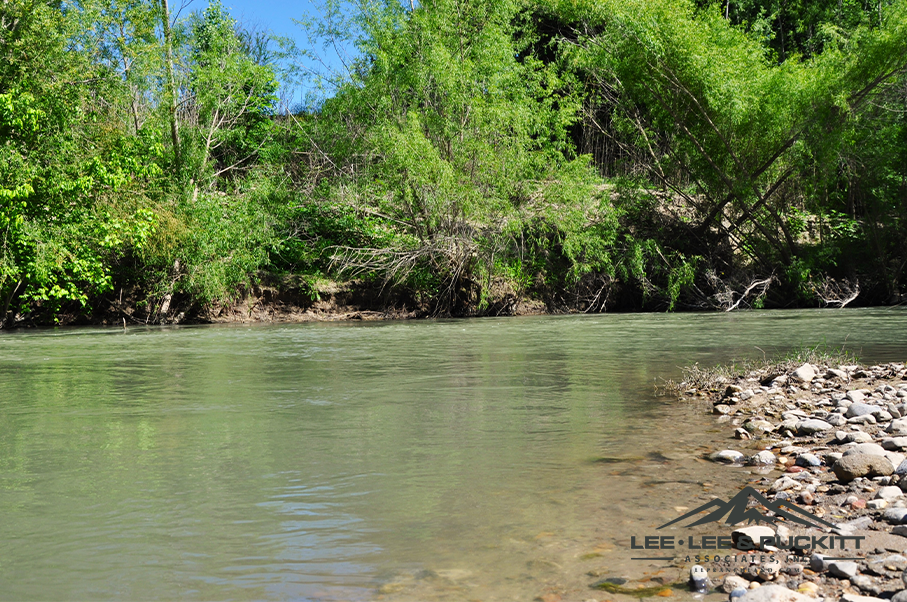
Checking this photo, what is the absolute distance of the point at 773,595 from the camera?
285 cm

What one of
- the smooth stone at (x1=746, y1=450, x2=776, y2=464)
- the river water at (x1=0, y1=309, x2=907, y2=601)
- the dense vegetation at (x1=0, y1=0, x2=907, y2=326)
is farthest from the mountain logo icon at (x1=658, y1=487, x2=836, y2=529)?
the dense vegetation at (x1=0, y1=0, x2=907, y2=326)

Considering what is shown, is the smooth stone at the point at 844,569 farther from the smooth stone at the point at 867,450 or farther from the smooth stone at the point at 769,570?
the smooth stone at the point at 867,450

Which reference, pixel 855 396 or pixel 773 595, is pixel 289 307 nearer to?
pixel 855 396

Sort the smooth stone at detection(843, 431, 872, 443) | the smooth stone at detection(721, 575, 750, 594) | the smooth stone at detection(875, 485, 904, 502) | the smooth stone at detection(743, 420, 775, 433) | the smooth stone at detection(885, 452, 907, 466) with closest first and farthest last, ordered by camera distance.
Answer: the smooth stone at detection(721, 575, 750, 594) < the smooth stone at detection(875, 485, 904, 502) < the smooth stone at detection(885, 452, 907, 466) < the smooth stone at detection(843, 431, 872, 443) < the smooth stone at detection(743, 420, 775, 433)

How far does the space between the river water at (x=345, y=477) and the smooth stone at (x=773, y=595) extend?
1.68ft

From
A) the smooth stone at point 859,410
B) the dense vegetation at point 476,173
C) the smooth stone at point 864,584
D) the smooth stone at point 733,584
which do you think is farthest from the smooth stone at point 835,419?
the dense vegetation at point 476,173

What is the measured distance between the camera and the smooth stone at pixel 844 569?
9.97 feet

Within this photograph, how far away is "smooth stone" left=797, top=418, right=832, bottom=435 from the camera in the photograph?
5684 millimetres

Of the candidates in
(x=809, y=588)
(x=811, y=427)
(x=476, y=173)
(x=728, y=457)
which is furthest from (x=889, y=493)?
(x=476, y=173)

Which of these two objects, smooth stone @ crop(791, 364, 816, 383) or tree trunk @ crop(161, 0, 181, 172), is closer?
smooth stone @ crop(791, 364, 816, 383)

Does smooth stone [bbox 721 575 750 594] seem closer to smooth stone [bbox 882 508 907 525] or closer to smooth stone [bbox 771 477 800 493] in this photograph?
smooth stone [bbox 882 508 907 525]

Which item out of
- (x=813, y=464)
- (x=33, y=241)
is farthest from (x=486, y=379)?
(x=33, y=241)

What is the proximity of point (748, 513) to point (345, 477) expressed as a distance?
7.90 ft

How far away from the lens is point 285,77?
80.4 feet
